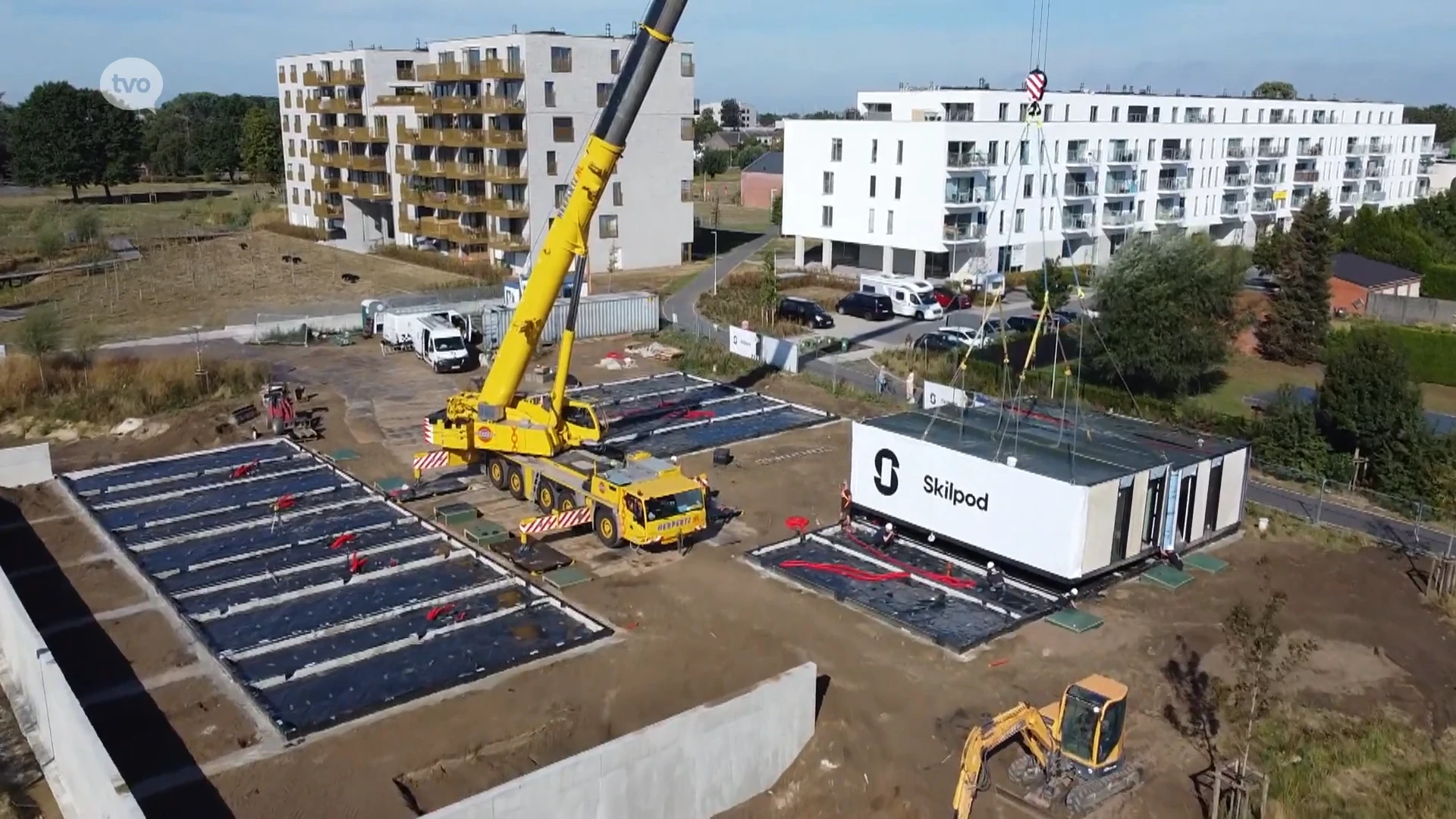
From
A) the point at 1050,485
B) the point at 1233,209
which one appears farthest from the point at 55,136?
the point at 1050,485

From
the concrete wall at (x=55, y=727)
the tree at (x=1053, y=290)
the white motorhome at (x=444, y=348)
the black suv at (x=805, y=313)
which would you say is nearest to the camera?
the concrete wall at (x=55, y=727)

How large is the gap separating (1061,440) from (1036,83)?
720cm

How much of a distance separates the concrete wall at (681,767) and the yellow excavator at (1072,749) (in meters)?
2.41

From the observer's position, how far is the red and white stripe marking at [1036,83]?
70.2 feet

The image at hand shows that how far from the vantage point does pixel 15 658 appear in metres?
16.1

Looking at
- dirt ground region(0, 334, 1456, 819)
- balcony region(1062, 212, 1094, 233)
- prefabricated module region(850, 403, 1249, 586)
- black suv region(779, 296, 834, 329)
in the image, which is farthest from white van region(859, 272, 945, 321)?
dirt ground region(0, 334, 1456, 819)

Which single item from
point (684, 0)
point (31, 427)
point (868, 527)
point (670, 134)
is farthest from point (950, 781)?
point (670, 134)

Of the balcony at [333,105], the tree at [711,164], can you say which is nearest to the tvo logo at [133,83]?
the balcony at [333,105]

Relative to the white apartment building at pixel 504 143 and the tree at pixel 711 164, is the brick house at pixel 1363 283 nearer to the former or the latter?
the white apartment building at pixel 504 143

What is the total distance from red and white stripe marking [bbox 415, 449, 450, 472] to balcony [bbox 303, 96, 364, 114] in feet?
165

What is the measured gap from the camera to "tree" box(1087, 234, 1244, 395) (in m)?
32.1

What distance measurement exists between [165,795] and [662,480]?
1068cm

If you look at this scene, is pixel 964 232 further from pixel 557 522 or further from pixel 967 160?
pixel 557 522

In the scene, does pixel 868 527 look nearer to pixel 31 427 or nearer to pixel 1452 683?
pixel 1452 683
